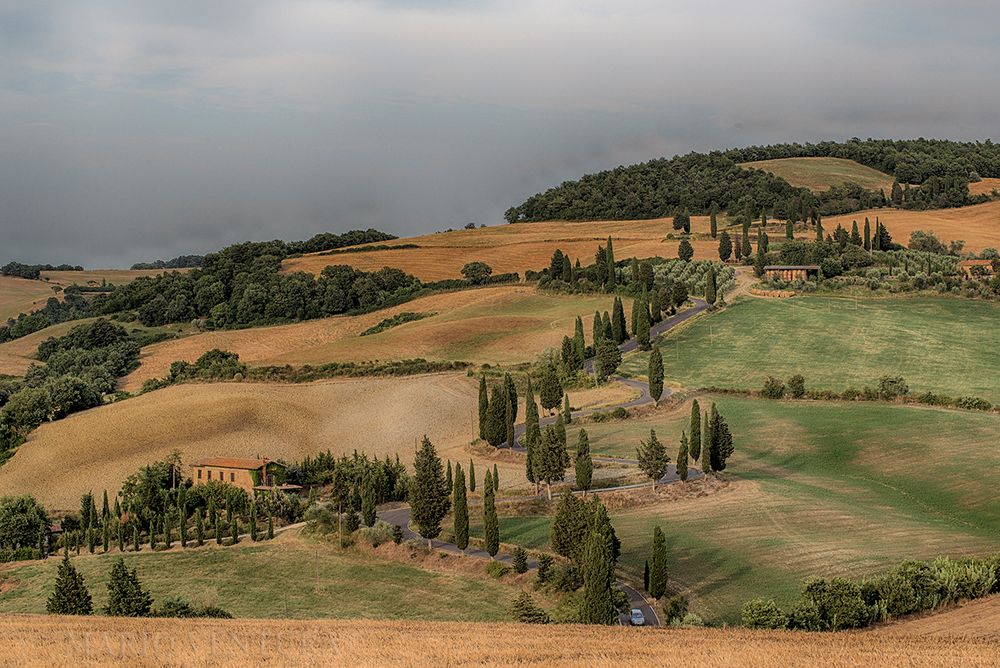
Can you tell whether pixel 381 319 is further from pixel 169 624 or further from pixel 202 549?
pixel 169 624

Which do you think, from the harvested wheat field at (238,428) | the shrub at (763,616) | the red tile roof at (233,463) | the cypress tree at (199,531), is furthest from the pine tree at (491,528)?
the red tile roof at (233,463)

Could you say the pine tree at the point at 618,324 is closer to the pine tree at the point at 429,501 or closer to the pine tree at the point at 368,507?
the pine tree at the point at 368,507

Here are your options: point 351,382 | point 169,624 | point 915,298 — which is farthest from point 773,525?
point 915,298

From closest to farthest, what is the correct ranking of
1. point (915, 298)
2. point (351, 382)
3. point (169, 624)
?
point (169, 624)
point (351, 382)
point (915, 298)

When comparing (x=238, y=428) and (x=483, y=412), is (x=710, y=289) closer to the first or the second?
(x=483, y=412)

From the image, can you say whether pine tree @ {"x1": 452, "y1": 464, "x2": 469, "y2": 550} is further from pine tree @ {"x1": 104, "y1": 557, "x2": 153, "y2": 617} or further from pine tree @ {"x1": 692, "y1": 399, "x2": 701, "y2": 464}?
pine tree @ {"x1": 692, "y1": 399, "x2": 701, "y2": 464}

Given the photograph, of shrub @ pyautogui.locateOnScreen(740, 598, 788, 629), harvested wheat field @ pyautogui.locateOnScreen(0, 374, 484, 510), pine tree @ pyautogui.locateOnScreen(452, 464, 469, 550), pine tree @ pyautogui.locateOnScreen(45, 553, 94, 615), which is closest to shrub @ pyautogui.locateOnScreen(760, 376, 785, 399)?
harvested wheat field @ pyautogui.locateOnScreen(0, 374, 484, 510)

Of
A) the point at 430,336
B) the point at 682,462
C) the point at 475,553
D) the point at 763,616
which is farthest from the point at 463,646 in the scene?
the point at 430,336

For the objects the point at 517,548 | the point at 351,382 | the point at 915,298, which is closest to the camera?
the point at 517,548
